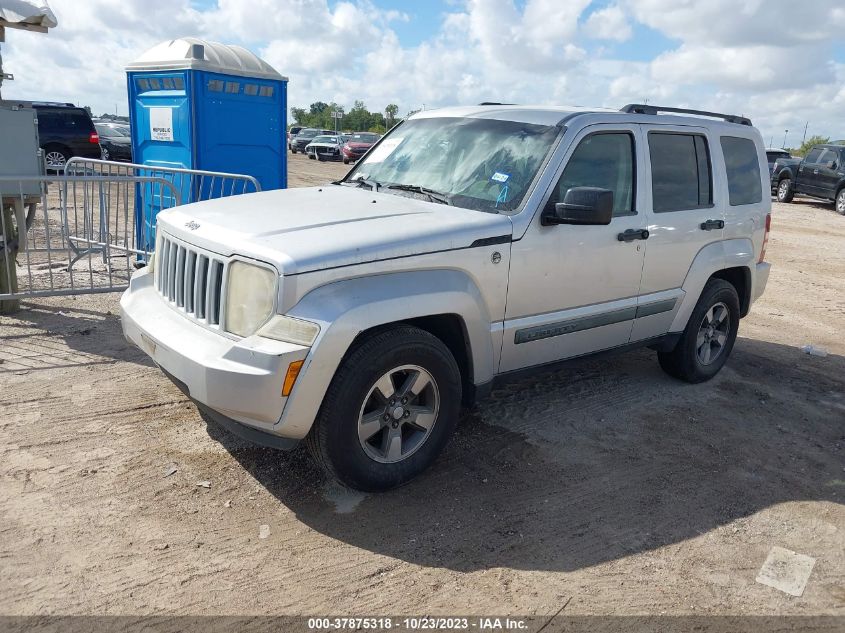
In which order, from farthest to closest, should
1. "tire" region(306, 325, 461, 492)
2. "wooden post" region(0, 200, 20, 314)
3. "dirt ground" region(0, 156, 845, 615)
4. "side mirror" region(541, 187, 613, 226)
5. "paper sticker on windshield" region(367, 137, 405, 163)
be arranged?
"wooden post" region(0, 200, 20, 314), "paper sticker on windshield" region(367, 137, 405, 163), "side mirror" region(541, 187, 613, 226), "tire" region(306, 325, 461, 492), "dirt ground" region(0, 156, 845, 615)

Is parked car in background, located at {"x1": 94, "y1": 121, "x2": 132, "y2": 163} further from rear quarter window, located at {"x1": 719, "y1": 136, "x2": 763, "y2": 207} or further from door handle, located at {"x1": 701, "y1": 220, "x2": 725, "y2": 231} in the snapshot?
door handle, located at {"x1": 701, "y1": 220, "x2": 725, "y2": 231}

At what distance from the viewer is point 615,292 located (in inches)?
188

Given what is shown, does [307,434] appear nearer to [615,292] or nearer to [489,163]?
[489,163]

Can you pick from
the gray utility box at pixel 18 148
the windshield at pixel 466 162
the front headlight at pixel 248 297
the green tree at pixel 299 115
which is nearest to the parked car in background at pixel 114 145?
the gray utility box at pixel 18 148

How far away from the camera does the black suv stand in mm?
19938

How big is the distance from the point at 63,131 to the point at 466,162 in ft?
62.7

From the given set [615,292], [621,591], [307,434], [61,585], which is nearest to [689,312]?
[615,292]

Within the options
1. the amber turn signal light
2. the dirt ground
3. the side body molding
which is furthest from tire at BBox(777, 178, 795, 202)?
the amber turn signal light

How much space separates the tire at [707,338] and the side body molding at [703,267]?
0.11 metres

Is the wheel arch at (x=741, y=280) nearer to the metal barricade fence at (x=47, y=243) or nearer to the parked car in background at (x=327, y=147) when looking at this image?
the metal barricade fence at (x=47, y=243)

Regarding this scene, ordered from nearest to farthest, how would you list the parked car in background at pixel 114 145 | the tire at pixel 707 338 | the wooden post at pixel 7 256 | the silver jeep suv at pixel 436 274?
the silver jeep suv at pixel 436 274
the tire at pixel 707 338
the wooden post at pixel 7 256
the parked car in background at pixel 114 145

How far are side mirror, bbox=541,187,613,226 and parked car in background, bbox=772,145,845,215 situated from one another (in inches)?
764

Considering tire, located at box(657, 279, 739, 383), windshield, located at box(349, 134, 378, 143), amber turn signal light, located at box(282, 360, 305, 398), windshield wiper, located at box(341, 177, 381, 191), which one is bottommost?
tire, located at box(657, 279, 739, 383)

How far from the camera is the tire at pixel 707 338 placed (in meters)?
5.57
